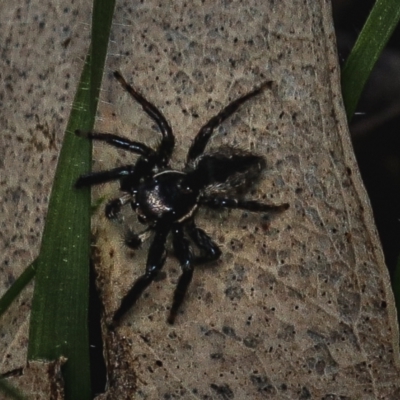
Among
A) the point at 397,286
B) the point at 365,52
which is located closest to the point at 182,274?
the point at 397,286

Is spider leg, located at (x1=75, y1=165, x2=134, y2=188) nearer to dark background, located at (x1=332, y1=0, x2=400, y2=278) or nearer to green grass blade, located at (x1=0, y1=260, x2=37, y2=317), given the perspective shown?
green grass blade, located at (x1=0, y1=260, x2=37, y2=317)

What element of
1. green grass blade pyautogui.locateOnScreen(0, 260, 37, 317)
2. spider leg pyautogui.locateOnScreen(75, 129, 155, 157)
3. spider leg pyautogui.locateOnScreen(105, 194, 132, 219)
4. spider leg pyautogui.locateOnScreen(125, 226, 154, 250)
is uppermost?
spider leg pyautogui.locateOnScreen(75, 129, 155, 157)

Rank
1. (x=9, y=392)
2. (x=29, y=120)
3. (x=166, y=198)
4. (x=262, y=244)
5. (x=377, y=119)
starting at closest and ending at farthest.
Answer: (x=9, y=392) < (x=262, y=244) < (x=29, y=120) < (x=166, y=198) < (x=377, y=119)

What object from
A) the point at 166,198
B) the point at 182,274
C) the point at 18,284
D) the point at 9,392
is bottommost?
the point at 9,392

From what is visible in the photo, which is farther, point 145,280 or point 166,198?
point 166,198

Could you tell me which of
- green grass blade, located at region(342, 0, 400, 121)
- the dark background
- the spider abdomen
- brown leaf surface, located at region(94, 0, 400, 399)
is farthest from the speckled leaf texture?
the dark background

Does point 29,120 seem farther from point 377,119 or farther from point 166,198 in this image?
point 377,119
